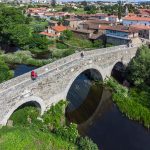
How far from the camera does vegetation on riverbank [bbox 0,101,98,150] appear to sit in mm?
20500

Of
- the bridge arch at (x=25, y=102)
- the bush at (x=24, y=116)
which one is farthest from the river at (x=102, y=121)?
the bush at (x=24, y=116)

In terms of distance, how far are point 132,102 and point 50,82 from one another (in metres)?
8.85

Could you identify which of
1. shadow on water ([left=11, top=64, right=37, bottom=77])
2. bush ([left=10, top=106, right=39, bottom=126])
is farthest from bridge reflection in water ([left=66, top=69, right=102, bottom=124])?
shadow on water ([left=11, top=64, right=37, bottom=77])

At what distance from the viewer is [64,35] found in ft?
199

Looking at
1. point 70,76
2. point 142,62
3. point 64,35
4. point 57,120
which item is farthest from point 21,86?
point 64,35

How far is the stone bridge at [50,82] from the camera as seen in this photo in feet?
72.5

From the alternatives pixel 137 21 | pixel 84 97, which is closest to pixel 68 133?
pixel 84 97

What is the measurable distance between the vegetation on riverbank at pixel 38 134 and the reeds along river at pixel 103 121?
2475 mm

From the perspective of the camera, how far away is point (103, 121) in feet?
90.5

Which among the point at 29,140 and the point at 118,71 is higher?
the point at 118,71

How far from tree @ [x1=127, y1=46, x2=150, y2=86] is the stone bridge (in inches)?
115

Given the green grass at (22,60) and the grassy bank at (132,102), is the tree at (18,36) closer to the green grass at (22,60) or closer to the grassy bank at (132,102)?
the green grass at (22,60)

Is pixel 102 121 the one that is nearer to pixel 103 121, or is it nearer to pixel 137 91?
pixel 103 121

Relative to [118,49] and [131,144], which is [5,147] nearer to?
[131,144]
